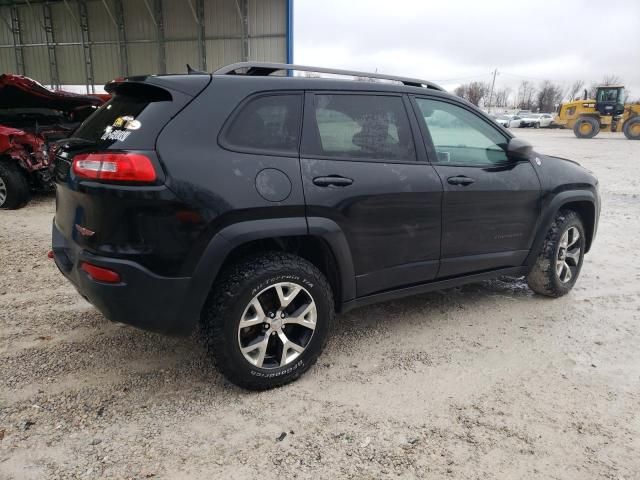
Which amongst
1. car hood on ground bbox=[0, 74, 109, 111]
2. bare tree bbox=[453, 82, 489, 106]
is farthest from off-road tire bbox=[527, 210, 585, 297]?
bare tree bbox=[453, 82, 489, 106]

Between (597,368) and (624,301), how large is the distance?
143 centimetres

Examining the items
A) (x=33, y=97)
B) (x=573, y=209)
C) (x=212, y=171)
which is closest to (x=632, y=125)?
(x=573, y=209)

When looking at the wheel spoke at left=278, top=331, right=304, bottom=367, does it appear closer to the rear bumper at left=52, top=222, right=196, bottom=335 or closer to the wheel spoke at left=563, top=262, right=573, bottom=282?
the rear bumper at left=52, top=222, right=196, bottom=335

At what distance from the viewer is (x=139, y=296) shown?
2.38 meters

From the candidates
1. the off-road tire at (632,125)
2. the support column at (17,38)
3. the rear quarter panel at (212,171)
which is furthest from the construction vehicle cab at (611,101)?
the rear quarter panel at (212,171)

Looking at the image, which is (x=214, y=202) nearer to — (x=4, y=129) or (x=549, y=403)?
(x=549, y=403)

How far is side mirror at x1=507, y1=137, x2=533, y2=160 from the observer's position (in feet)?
11.9

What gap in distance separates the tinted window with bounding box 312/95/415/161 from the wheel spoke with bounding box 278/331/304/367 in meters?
1.07

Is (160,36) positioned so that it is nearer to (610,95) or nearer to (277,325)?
(277,325)

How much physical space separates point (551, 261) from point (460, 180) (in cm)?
134

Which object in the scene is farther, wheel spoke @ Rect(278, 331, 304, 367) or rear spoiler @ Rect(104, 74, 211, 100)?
wheel spoke @ Rect(278, 331, 304, 367)

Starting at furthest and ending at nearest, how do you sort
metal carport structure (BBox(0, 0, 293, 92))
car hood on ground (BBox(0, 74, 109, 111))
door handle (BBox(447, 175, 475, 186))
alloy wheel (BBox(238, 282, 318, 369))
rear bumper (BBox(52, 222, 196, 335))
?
metal carport structure (BBox(0, 0, 293, 92)), car hood on ground (BBox(0, 74, 109, 111)), door handle (BBox(447, 175, 475, 186)), alloy wheel (BBox(238, 282, 318, 369)), rear bumper (BBox(52, 222, 196, 335))

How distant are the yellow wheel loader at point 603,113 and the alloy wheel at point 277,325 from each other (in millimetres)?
29378

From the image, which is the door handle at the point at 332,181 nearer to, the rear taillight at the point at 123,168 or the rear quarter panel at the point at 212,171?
the rear quarter panel at the point at 212,171
